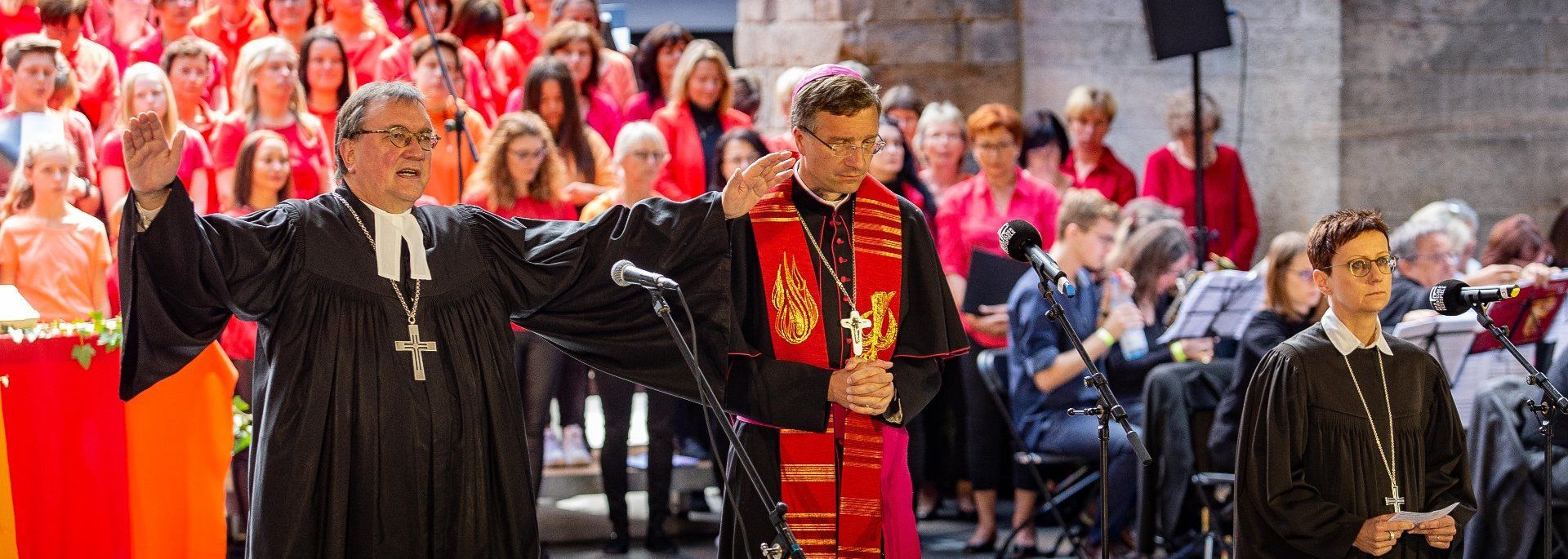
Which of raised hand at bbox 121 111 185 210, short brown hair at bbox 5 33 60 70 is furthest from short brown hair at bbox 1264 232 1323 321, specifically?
short brown hair at bbox 5 33 60 70

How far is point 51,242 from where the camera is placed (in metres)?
7.10

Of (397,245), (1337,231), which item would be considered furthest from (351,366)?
(1337,231)

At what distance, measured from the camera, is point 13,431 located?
17.3ft

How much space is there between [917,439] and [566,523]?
64.6 inches

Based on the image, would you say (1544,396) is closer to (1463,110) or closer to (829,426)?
(829,426)

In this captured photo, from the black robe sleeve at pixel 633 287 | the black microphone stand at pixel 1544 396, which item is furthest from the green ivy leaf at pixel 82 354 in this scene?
the black microphone stand at pixel 1544 396

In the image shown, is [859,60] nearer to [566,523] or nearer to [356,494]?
[566,523]

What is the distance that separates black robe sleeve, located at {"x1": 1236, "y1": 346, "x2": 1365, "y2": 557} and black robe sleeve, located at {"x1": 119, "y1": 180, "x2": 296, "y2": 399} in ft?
8.35

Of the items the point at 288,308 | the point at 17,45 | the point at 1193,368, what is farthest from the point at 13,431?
the point at 1193,368

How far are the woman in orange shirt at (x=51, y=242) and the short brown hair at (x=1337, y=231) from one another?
15.5 ft

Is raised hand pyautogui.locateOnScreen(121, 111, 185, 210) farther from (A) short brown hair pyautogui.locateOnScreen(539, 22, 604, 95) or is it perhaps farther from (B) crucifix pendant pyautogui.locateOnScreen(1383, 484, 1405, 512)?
(A) short brown hair pyautogui.locateOnScreen(539, 22, 604, 95)

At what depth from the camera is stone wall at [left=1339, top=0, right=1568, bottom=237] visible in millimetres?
9977

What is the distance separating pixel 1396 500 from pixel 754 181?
1.92m

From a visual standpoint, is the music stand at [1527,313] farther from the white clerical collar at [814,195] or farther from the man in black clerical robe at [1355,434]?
the white clerical collar at [814,195]
